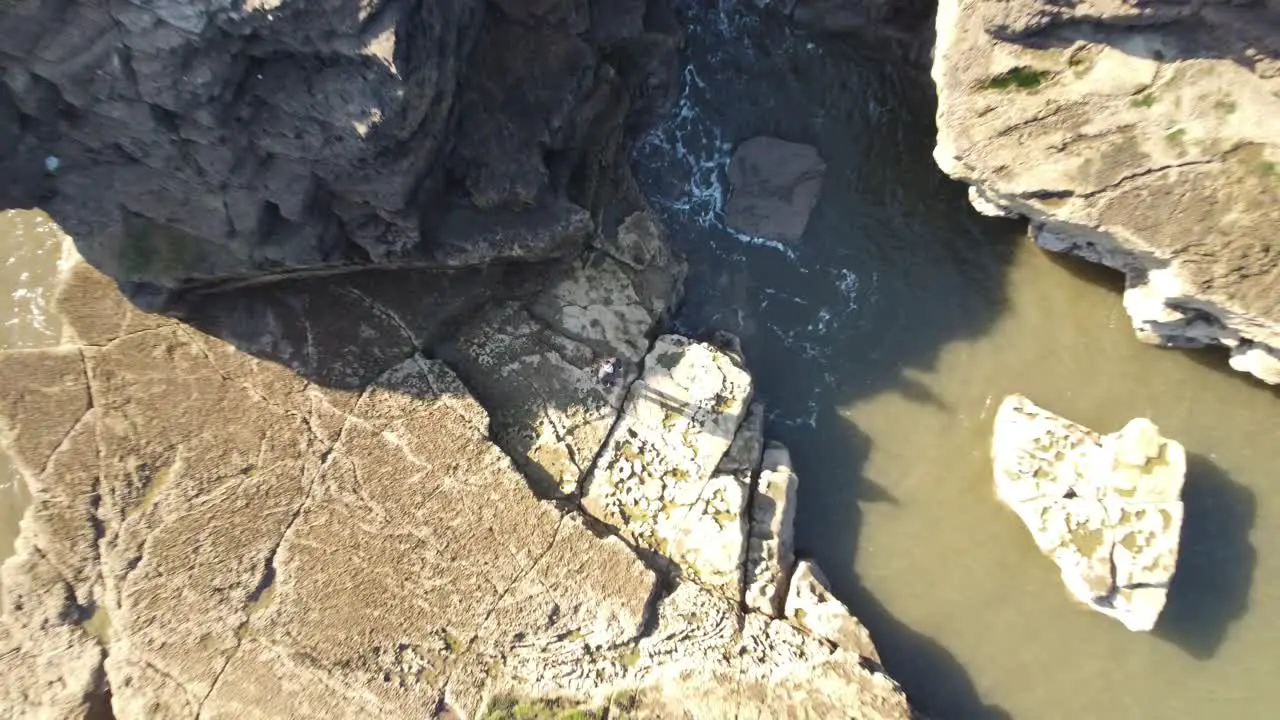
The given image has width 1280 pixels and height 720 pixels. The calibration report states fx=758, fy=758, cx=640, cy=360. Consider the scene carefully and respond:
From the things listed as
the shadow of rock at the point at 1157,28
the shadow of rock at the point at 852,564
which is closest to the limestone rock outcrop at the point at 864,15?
the shadow of rock at the point at 1157,28

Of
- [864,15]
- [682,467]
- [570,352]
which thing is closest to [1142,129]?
[864,15]

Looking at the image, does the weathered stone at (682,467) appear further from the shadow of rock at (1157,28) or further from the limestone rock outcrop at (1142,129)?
the shadow of rock at (1157,28)

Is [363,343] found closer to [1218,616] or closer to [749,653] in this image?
[749,653]

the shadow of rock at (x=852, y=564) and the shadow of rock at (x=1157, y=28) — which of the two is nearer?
the shadow of rock at (x=1157, y=28)

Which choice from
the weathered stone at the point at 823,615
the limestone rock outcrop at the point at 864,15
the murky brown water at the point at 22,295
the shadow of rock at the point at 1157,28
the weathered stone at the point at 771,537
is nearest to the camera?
the shadow of rock at the point at 1157,28

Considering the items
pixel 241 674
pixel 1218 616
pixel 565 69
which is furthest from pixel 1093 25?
pixel 241 674

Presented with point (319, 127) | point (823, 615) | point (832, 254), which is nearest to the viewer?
point (319, 127)

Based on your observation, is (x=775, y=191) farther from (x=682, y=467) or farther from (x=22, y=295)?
(x=22, y=295)
